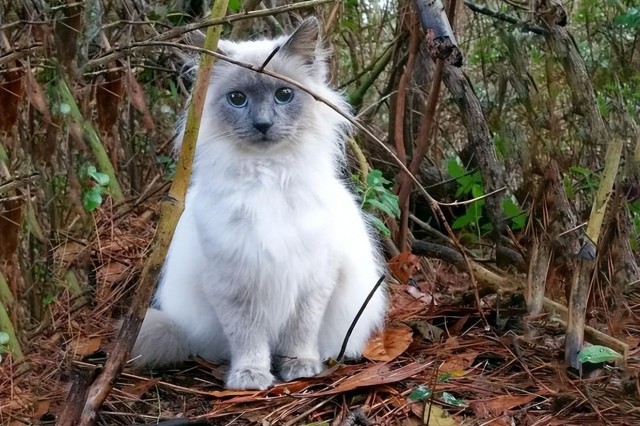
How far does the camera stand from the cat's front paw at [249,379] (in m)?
2.88

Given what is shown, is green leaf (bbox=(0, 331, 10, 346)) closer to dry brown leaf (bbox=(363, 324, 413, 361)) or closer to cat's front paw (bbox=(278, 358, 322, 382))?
cat's front paw (bbox=(278, 358, 322, 382))

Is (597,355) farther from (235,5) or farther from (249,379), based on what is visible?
(235,5)

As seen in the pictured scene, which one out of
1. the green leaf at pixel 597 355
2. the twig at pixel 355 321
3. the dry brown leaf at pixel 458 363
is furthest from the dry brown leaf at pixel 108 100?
the green leaf at pixel 597 355

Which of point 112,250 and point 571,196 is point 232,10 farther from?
point 571,196

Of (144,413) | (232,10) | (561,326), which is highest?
(232,10)

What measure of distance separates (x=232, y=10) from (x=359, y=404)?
7.93 feet

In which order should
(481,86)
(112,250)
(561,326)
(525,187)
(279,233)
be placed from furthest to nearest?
1. (481,86)
2. (112,250)
3. (525,187)
4. (561,326)
5. (279,233)

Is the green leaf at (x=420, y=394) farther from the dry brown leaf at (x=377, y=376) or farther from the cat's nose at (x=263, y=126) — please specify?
the cat's nose at (x=263, y=126)

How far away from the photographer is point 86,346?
333 cm

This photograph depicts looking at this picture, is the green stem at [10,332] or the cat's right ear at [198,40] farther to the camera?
the cat's right ear at [198,40]

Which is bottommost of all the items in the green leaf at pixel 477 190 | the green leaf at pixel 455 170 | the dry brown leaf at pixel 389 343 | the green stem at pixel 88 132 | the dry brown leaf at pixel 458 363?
the dry brown leaf at pixel 389 343

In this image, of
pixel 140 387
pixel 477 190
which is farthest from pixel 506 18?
pixel 140 387

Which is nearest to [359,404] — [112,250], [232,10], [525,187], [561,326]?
[561,326]

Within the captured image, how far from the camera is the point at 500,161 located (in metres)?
3.69
